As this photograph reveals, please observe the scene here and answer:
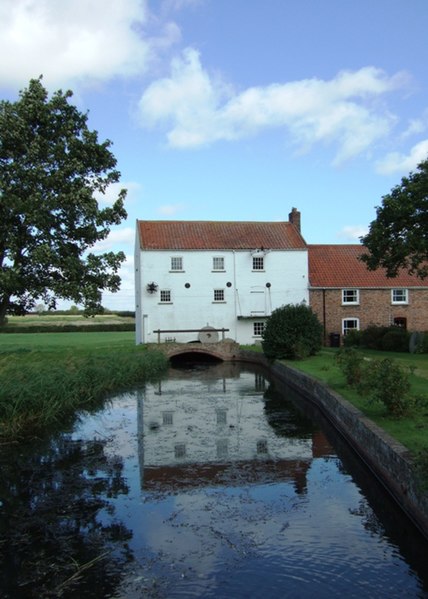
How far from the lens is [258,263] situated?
3909 cm

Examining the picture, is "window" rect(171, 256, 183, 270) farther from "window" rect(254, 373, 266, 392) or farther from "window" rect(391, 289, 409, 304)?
"window" rect(391, 289, 409, 304)

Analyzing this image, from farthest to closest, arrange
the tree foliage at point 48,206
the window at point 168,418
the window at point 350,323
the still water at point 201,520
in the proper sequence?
1. the window at point 350,323
2. the tree foliage at point 48,206
3. the window at point 168,418
4. the still water at point 201,520

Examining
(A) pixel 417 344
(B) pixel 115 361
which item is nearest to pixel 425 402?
(B) pixel 115 361

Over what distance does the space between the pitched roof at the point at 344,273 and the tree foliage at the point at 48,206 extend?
64.2 ft

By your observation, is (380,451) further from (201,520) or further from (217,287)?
(217,287)

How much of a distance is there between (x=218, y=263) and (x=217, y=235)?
2.47 metres

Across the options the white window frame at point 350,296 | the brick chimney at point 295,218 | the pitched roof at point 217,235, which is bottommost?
the white window frame at point 350,296

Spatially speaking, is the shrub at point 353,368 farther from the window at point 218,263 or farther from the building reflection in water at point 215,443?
the window at point 218,263

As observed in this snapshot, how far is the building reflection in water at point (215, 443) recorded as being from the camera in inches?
384

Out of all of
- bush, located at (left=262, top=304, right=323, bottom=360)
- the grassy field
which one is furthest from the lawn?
bush, located at (left=262, top=304, right=323, bottom=360)

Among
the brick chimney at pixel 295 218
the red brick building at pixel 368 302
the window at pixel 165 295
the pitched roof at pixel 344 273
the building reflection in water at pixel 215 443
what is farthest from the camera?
the brick chimney at pixel 295 218

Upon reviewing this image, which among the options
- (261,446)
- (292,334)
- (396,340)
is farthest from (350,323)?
(261,446)

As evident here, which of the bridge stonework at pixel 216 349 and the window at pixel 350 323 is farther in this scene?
the window at pixel 350 323

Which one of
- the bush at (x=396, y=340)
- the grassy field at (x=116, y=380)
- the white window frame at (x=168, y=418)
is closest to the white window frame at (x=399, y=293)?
the bush at (x=396, y=340)
